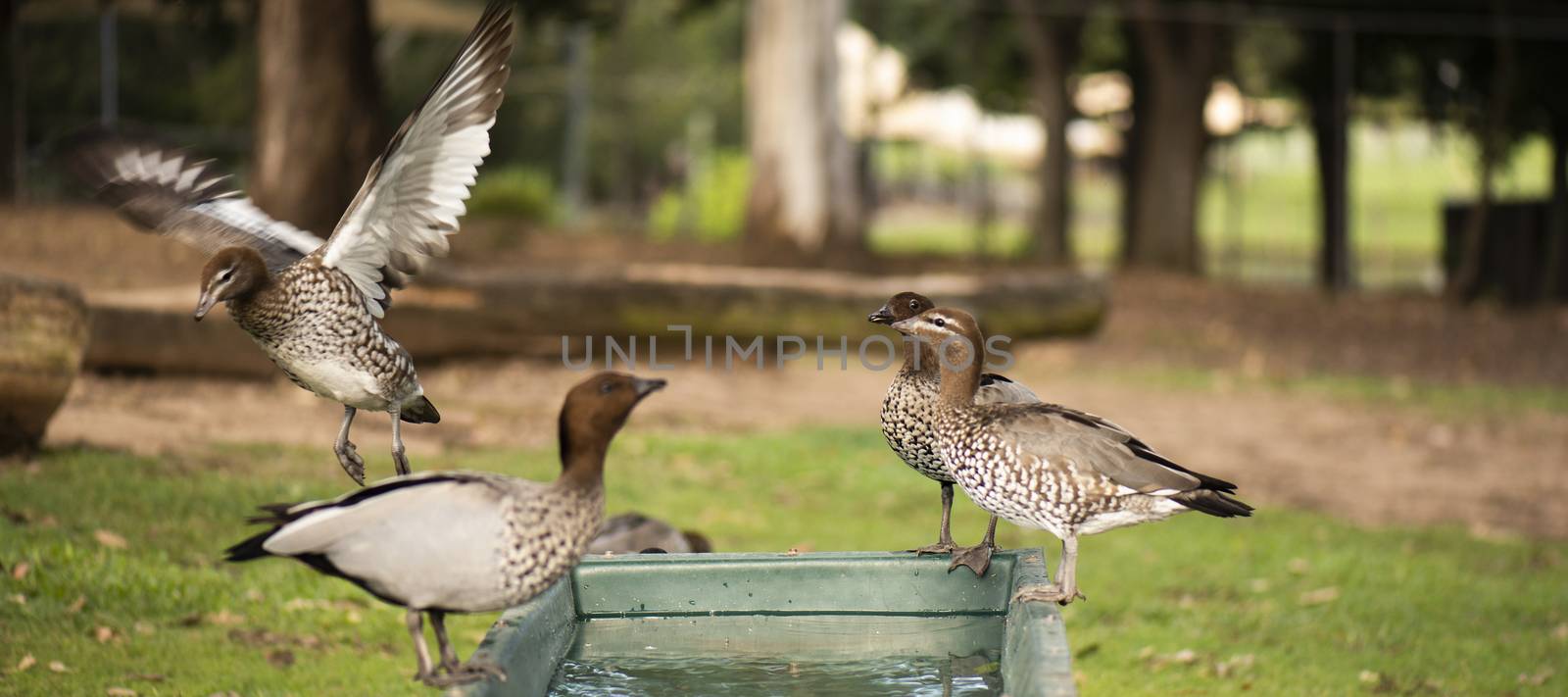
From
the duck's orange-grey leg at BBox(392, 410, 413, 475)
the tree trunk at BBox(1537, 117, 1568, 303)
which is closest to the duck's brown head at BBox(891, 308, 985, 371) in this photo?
the duck's orange-grey leg at BBox(392, 410, 413, 475)

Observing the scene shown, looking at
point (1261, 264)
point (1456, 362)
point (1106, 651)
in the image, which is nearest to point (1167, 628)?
point (1106, 651)

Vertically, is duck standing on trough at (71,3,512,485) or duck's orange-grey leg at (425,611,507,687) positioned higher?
duck standing on trough at (71,3,512,485)

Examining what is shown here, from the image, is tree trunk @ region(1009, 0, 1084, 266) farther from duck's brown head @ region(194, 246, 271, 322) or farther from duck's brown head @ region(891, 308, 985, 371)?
duck's brown head @ region(194, 246, 271, 322)

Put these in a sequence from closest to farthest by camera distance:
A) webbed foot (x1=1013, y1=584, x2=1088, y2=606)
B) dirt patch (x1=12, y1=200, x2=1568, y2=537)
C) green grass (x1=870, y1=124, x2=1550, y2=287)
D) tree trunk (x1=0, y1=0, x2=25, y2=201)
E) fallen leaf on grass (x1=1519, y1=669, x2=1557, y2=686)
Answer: webbed foot (x1=1013, y1=584, x2=1088, y2=606), fallen leaf on grass (x1=1519, y1=669, x2=1557, y2=686), dirt patch (x1=12, y1=200, x2=1568, y2=537), tree trunk (x1=0, y1=0, x2=25, y2=201), green grass (x1=870, y1=124, x2=1550, y2=287)

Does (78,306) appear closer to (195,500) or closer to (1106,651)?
(195,500)

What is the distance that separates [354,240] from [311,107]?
11.2 m

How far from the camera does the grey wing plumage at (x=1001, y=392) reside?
455cm

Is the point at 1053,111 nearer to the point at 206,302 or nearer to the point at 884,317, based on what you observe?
the point at 884,317

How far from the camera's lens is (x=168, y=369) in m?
11.5

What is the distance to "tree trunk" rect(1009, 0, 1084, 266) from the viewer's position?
966 inches

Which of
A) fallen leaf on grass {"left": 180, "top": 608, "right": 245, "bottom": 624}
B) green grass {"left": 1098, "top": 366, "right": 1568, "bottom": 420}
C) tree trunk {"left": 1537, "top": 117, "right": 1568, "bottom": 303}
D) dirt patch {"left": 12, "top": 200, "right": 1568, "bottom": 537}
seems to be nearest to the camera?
fallen leaf on grass {"left": 180, "top": 608, "right": 245, "bottom": 624}

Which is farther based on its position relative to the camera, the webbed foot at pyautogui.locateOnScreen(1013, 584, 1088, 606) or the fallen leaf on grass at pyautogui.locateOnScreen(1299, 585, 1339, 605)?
the fallen leaf on grass at pyautogui.locateOnScreen(1299, 585, 1339, 605)


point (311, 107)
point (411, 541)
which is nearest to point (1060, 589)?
point (411, 541)

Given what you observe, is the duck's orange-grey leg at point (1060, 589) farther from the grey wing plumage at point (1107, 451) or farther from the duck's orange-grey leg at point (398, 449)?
the duck's orange-grey leg at point (398, 449)
